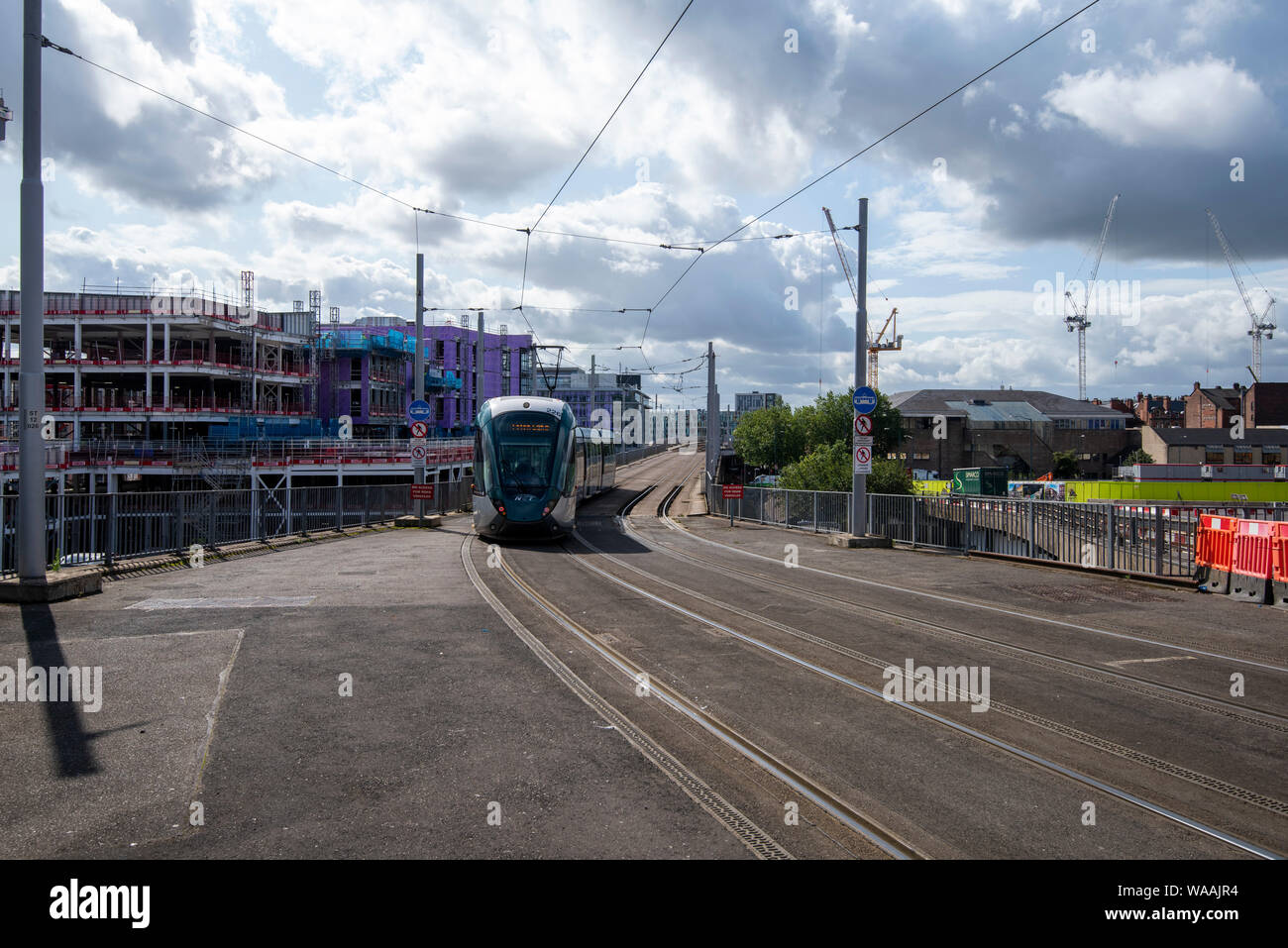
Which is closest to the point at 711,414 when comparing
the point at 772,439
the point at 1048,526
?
the point at 1048,526

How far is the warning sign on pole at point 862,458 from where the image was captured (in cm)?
2183

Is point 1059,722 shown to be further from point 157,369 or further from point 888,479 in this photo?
point 157,369

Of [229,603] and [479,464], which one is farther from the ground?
[479,464]

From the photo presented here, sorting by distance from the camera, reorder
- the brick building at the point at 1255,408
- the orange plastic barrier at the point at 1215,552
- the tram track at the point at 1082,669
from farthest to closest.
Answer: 1. the brick building at the point at 1255,408
2. the orange plastic barrier at the point at 1215,552
3. the tram track at the point at 1082,669

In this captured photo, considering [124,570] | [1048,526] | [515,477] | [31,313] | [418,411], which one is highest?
[31,313]

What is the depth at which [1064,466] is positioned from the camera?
301ft

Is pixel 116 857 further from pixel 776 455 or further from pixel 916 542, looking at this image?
pixel 776 455

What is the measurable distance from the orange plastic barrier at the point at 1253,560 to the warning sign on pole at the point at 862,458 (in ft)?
28.3

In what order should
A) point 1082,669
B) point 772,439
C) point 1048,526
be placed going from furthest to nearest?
point 772,439, point 1048,526, point 1082,669

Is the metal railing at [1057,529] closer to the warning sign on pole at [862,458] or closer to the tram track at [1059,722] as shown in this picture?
the warning sign on pole at [862,458]

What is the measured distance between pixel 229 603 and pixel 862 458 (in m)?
14.7

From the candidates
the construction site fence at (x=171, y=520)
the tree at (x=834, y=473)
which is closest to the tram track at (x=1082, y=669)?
the construction site fence at (x=171, y=520)
